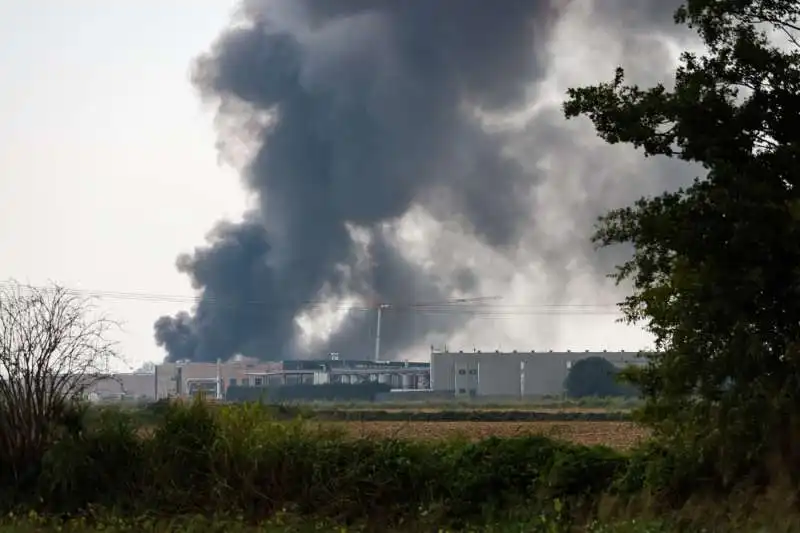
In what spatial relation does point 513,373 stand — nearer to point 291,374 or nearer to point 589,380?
point 589,380

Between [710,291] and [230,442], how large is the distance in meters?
7.97

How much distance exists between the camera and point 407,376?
448 ft

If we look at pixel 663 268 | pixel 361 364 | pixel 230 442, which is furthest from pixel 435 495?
pixel 361 364

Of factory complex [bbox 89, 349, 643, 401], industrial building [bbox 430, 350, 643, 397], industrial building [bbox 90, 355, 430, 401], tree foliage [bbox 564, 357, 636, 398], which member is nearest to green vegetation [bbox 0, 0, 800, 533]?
factory complex [bbox 89, 349, 643, 401]

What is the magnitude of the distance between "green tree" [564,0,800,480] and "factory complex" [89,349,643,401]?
95422 mm

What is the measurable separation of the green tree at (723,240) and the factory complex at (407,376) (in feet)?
313

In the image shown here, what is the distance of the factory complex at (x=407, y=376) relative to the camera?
122250mm

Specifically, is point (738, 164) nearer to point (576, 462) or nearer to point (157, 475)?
point (576, 462)

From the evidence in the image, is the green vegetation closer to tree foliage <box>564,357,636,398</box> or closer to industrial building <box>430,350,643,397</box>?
tree foliage <box>564,357,636,398</box>

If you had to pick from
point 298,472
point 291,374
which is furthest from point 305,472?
point 291,374

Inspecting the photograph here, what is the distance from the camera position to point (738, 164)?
16.3 metres

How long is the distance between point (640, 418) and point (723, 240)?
329 cm

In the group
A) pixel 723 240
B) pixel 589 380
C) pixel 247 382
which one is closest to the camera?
pixel 723 240

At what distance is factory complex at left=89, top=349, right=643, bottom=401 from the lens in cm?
12225
